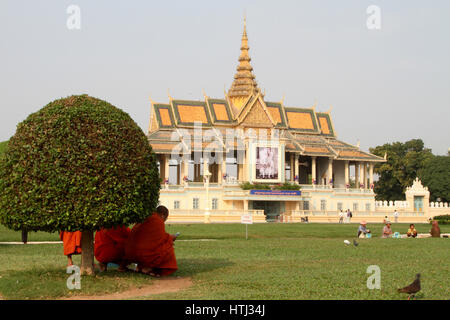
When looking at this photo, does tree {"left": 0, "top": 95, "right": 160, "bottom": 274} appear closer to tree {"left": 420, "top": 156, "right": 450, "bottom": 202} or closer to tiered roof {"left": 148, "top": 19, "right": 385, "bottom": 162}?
tiered roof {"left": 148, "top": 19, "right": 385, "bottom": 162}

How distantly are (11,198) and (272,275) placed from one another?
17.4 feet

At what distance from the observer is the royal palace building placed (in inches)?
2432

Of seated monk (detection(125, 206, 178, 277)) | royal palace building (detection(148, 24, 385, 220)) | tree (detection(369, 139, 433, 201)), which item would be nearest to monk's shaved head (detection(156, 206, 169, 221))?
Answer: seated monk (detection(125, 206, 178, 277))

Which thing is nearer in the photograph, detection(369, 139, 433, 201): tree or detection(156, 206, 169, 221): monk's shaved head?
detection(156, 206, 169, 221): monk's shaved head

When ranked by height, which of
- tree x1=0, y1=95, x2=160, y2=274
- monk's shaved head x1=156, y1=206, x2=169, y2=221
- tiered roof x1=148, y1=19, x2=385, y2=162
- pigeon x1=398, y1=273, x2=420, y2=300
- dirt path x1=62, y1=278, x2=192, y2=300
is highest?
tiered roof x1=148, y1=19, x2=385, y2=162

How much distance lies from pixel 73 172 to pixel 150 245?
8.03 feet

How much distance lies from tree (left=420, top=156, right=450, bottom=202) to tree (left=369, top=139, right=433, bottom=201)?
1815 millimetres

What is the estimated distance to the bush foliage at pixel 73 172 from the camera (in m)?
11.7

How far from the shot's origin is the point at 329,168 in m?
71.1

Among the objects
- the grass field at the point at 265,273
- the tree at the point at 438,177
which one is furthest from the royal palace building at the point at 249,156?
the grass field at the point at 265,273

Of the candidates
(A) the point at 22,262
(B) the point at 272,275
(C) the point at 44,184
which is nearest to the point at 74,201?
(C) the point at 44,184
